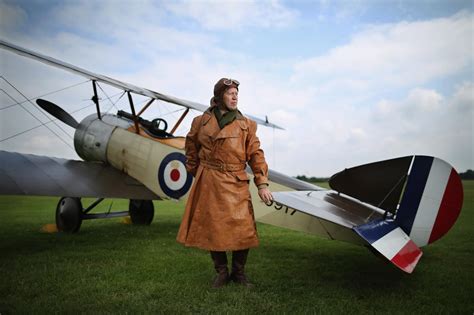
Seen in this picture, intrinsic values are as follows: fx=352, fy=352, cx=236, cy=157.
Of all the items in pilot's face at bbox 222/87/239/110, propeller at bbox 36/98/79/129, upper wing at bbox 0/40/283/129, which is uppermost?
upper wing at bbox 0/40/283/129

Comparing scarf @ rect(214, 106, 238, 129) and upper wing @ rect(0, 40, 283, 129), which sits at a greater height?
upper wing @ rect(0, 40, 283, 129)

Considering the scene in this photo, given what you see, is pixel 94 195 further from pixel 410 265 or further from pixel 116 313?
pixel 410 265

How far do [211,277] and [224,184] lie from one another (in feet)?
3.61

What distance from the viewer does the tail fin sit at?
2996 mm

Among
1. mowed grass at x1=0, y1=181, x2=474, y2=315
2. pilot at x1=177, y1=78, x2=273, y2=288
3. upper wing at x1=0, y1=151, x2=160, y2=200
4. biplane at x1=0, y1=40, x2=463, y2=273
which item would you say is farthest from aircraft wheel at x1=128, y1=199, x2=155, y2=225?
pilot at x1=177, y1=78, x2=273, y2=288

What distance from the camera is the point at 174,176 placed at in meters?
5.77

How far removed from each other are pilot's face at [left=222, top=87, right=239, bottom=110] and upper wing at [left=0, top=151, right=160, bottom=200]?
356 cm

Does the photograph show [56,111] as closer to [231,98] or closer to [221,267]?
[231,98]

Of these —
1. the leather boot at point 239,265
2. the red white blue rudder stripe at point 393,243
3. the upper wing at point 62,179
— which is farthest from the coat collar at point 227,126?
the upper wing at point 62,179

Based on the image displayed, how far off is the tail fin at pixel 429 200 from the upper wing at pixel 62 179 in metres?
4.35

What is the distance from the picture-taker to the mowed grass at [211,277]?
2.68 m

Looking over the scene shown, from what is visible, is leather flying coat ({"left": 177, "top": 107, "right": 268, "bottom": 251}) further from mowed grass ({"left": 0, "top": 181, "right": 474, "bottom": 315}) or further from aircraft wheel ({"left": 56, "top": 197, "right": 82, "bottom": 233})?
aircraft wheel ({"left": 56, "top": 197, "right": 82, "bottom": 233})

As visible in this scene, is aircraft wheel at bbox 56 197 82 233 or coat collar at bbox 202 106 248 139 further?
aircraft wheel at bbox 56 197 82 233

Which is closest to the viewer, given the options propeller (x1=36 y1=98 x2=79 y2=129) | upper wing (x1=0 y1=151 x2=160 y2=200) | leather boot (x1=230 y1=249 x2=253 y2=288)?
leather boot (x1=230 y1=249 x2=253 y2=288)
